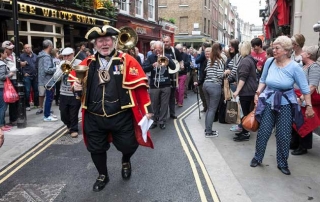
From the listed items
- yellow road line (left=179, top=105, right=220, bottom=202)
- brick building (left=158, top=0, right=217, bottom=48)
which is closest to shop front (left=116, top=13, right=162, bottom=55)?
brick building (left=158, top=0, right=217, bottom=48)

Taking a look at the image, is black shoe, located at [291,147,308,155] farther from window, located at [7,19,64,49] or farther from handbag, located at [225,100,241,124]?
window, located at [7,19,64,49]

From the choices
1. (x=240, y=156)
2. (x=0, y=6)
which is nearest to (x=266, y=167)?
(x=240, y=156)

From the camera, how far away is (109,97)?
4.01 m

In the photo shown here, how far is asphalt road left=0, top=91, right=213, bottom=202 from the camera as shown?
4.05 m

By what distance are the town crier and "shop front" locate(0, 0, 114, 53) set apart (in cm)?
752

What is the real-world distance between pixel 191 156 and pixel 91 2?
12.3m

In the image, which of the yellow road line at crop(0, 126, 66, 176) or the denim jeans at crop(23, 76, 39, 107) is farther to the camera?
the denim jeans at crop(23, 76, 39, 107)

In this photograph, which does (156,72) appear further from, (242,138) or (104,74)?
(104,74)

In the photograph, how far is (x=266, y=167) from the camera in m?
4.98

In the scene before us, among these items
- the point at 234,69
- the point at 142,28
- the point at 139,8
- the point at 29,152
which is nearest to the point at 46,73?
the point at 29,152

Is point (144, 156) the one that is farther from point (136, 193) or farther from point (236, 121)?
point (236, 121)

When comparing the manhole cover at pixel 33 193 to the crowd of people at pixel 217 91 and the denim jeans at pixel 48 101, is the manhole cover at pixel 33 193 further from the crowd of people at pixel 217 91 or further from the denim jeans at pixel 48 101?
the denim jeans at pixel 48 101

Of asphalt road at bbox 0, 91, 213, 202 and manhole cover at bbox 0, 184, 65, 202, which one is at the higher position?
asphalt road at bbox 0, 91, 213, 202

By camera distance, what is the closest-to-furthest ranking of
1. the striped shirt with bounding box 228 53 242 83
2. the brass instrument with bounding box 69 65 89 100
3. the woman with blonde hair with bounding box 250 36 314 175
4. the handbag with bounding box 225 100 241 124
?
the brass instrument with bounding box 69 65 89 100 < the woman with blonde hair with bounding box 250 36 314 175 < the striped shirt with bounding box 228 53 242 83 < the handbag with bounding box 225 100 241 124
